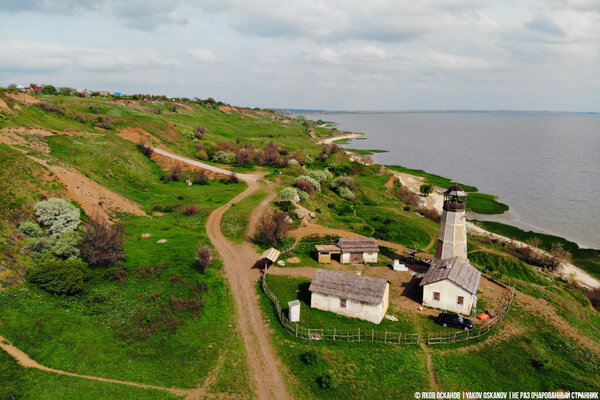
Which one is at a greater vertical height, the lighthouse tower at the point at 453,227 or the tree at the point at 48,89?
the tree at the point at 48,89

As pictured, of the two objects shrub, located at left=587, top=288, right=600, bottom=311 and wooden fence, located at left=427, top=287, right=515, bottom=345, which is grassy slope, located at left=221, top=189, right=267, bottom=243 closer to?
wooden fence, located at left=427, top=287, right=515, bottom=345

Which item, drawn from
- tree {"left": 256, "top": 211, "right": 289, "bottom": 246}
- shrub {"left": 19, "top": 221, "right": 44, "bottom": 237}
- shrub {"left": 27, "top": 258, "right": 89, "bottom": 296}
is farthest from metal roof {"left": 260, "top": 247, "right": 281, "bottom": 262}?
shrub {"left": 19, "top": 221, "right": 44, "bottom": 237}

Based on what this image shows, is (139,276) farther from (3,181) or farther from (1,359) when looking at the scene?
(3,181)

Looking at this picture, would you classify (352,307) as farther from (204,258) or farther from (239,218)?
(239,218)

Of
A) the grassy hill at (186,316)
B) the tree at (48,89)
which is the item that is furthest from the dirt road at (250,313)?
the tree at (48,89)

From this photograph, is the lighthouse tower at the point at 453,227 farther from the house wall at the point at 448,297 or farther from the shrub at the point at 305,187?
the shrub at the point at 305,187

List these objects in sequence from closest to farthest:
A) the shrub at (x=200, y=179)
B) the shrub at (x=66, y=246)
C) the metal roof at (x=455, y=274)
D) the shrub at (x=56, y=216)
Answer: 1. the metal roof at (x=455, y=274)
2. the shrub at (x=66, y=246)
3. the shrub at (x=56, y=216)
4. the shrub at (x=200, y=179)

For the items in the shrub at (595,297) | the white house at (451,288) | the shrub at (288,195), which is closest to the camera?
the white house at (451,288)
